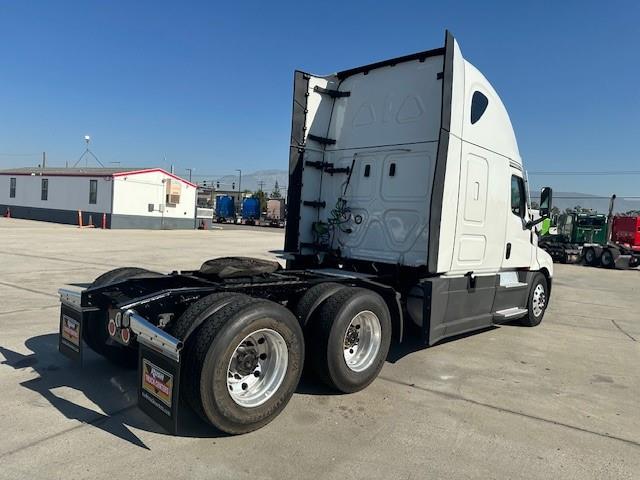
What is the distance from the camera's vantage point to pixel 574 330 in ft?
26.2

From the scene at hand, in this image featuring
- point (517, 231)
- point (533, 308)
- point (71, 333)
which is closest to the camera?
point (71, 333)

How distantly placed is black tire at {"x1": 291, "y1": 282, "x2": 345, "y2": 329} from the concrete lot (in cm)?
73

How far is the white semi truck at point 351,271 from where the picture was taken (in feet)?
11.8

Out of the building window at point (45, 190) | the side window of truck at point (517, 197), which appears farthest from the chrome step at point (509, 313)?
the building window at point (45, 190)

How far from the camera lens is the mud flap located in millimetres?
3256

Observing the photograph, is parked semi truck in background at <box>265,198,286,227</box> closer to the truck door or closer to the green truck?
the green truck

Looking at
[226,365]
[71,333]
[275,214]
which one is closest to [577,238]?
[226,365]

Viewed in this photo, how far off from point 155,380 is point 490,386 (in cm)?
333

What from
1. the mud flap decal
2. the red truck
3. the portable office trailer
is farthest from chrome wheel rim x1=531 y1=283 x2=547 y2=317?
the portable office trailer

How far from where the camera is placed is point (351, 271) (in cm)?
641

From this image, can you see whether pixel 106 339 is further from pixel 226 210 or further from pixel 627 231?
pixel 226 210

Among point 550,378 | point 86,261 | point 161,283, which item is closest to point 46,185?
point 86,261

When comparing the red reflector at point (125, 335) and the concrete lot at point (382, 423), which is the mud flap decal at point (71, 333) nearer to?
the concrete lot at point (382, 423)

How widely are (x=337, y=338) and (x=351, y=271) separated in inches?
85.8
